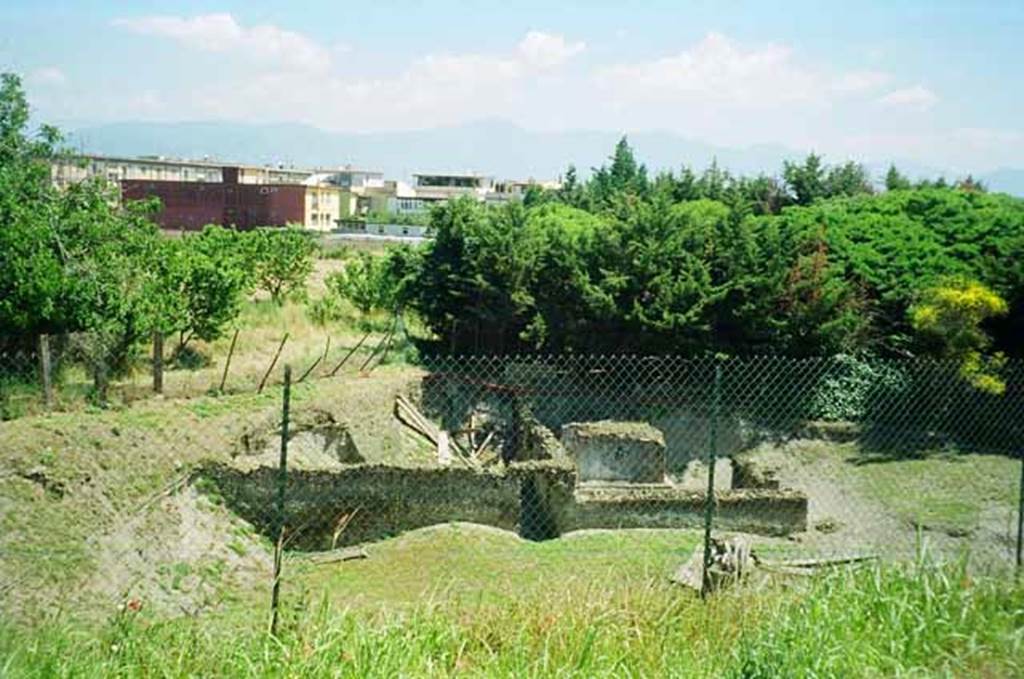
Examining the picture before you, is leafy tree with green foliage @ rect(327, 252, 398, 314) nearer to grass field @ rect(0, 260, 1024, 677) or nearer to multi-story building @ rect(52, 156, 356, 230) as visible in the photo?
grass field @ rect(0, 260, 1024, 677)

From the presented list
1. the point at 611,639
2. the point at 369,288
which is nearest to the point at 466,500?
the point at 611,639

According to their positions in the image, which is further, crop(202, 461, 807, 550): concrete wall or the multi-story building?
the multi-story building

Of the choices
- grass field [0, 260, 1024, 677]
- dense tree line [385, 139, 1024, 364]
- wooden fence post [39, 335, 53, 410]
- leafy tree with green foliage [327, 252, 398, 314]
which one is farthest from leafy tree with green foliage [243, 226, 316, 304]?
wooden fence post [39, 335, 53, 410]

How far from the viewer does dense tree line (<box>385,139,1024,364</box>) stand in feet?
84.0

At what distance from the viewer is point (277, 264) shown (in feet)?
114

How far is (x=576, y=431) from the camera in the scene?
68.8 feet

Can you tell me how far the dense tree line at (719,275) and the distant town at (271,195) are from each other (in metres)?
4.49

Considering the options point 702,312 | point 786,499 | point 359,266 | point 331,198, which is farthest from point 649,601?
point 331,198

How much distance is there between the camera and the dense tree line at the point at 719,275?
84.0 ft

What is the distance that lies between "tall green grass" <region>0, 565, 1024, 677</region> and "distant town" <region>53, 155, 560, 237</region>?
21.9 meters

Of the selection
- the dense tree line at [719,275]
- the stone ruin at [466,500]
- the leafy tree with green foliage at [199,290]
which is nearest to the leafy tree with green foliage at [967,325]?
the dense tree line at [719,275]

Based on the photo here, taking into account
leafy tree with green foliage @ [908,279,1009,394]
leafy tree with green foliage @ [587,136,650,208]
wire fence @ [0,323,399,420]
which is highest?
leafy tree with green foliage @ [587,136,650,208]

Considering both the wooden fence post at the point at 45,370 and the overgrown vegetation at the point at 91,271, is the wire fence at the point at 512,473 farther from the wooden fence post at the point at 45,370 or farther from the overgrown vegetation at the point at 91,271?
the overgrown vegetation at the point at 91,271

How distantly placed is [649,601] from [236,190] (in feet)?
199
